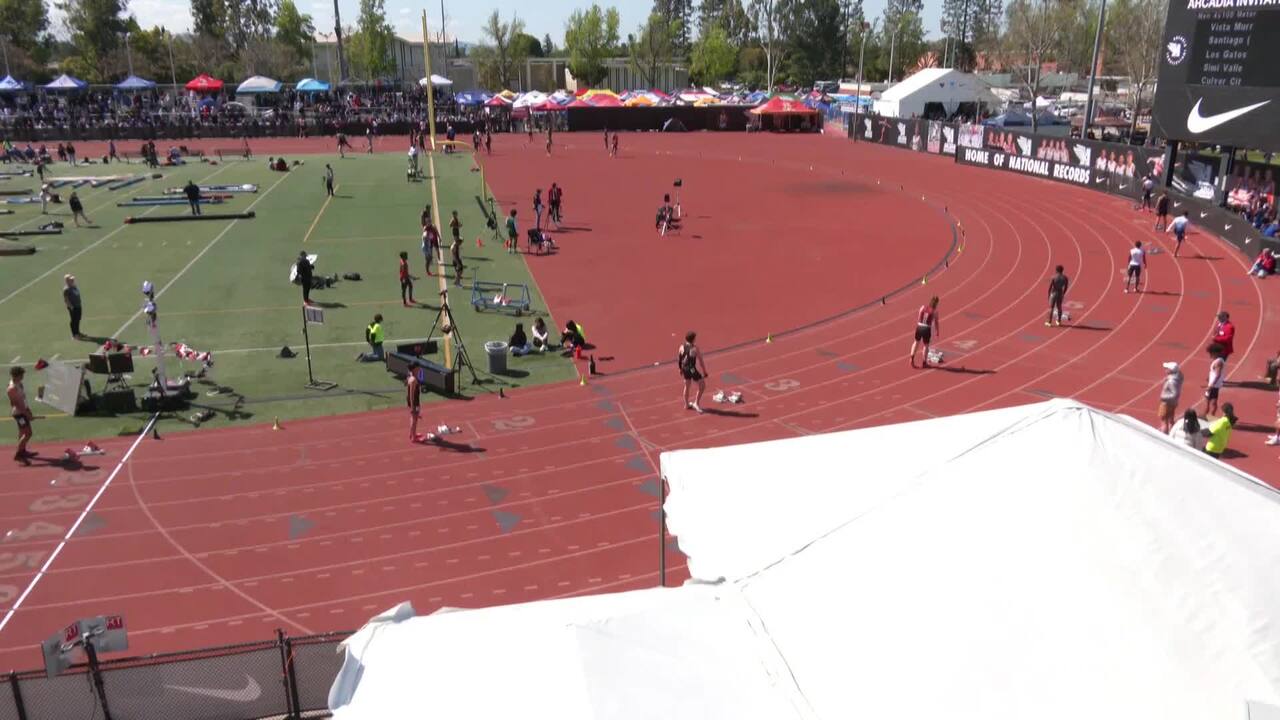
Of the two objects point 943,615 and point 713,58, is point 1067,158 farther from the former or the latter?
point 713,58

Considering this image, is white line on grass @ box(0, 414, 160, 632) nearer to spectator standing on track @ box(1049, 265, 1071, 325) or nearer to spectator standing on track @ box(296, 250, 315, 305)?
spectator standing on track @ box(296, 250, 315, 305)

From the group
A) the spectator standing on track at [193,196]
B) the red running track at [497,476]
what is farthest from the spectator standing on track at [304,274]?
the spectator standing on track at [193,196]

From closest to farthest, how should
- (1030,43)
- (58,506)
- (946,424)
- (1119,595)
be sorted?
(1119,595)
(946,424)
(58,506)
(1030,43)

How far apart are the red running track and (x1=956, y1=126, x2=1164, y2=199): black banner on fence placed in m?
16.4

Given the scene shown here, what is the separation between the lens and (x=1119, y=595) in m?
5.58

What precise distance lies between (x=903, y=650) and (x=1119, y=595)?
1397 millimetres

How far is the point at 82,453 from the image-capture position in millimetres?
15078

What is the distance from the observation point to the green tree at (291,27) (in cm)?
11644

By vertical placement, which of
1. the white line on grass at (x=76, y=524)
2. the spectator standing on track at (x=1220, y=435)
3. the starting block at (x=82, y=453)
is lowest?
the white line on grass at (x=76, y=524)

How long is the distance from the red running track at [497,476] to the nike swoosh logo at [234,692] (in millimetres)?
2085

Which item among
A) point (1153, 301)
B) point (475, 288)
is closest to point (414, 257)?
point (475, 288)

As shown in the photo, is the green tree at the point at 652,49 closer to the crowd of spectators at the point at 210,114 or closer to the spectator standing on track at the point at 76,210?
the crowd of spectators at the point at 210,114

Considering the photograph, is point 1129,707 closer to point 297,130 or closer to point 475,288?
point 475,288

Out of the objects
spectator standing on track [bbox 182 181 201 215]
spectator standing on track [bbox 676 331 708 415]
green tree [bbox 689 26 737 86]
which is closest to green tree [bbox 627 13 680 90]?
green tree [bbox 689 26 737 86]
